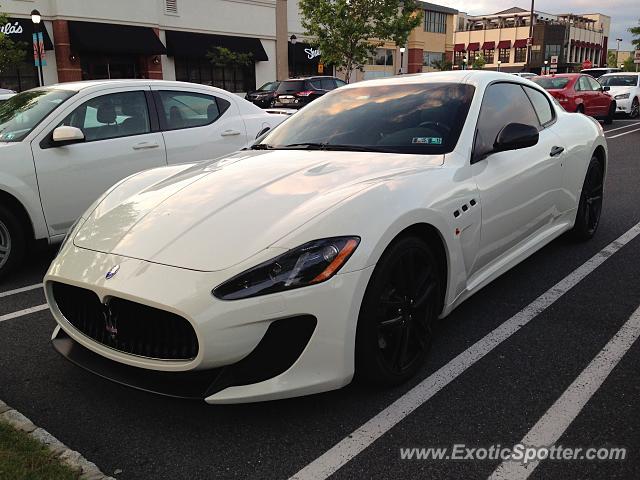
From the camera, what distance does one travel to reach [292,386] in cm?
240

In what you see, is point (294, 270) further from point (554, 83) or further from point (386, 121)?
point (554, 83)

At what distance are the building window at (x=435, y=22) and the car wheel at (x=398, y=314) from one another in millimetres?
56396

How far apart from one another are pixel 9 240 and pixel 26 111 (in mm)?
1221

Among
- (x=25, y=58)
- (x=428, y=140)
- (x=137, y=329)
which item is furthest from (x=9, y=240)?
(x=25, y=58)

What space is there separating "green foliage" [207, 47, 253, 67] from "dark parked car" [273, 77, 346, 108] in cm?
743

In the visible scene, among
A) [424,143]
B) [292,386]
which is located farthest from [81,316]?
[424,143]

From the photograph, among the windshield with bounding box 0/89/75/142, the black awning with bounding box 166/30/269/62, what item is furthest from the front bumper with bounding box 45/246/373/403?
the black awning with bounding box 166/30/269/62

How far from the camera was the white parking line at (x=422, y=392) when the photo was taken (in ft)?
7.75

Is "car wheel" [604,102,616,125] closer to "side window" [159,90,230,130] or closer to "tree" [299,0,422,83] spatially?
"tree" [299,0,422,83]

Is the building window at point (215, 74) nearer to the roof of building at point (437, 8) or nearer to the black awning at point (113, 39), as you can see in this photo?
the black awning at point (113, 39)

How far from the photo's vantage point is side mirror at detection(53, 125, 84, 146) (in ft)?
15.4

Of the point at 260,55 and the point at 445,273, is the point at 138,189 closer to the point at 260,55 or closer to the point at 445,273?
the point at 445,273

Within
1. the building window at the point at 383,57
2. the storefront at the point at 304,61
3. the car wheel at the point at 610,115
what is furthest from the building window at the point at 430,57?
the car wheel at the point at 610,115

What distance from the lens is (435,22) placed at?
57.3m
